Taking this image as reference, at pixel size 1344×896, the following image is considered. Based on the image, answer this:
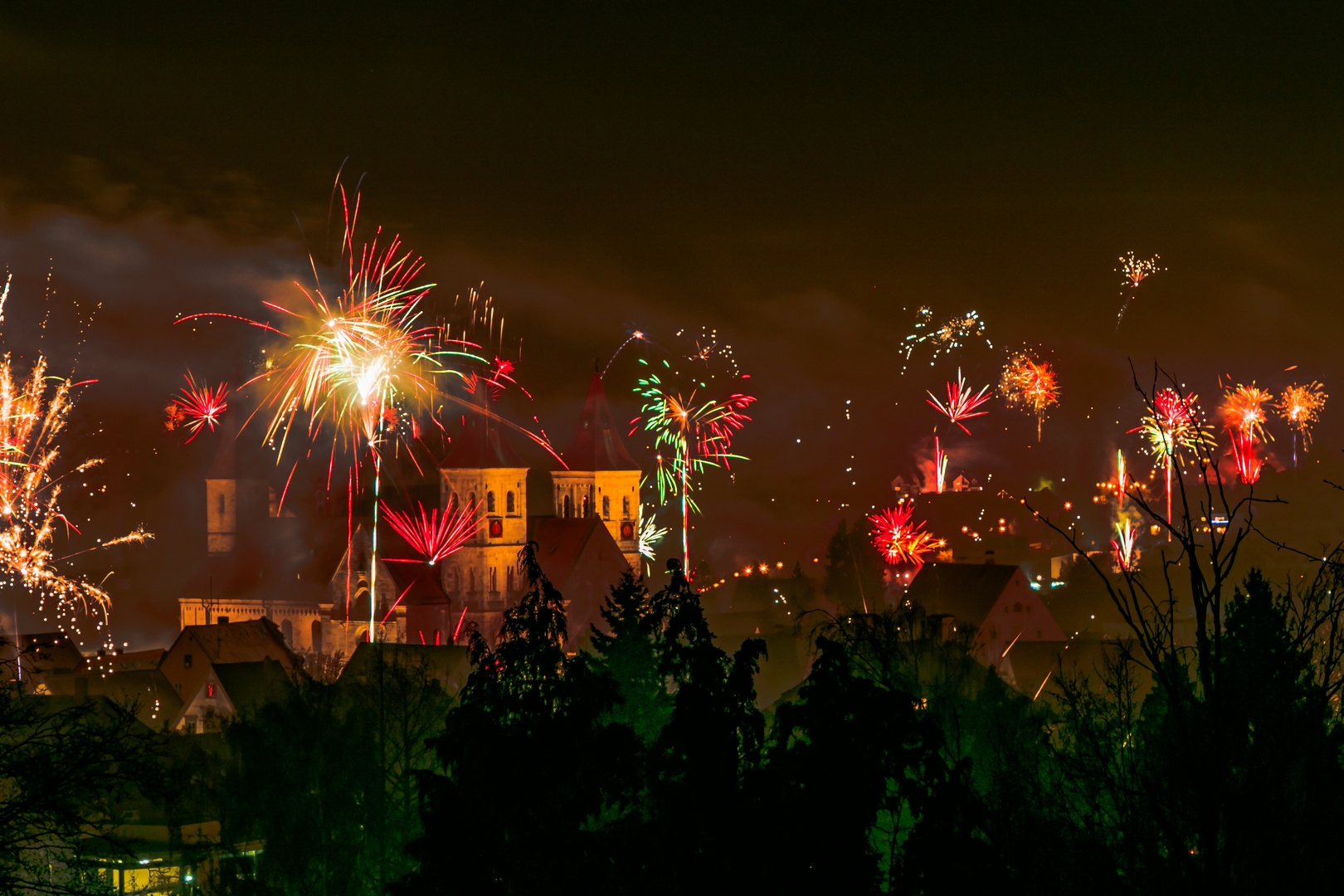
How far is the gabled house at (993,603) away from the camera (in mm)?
59500

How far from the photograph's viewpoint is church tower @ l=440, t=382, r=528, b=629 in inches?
2783

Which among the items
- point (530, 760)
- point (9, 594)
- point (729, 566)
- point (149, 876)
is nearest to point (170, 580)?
point (9, 594)

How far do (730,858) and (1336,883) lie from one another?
4955 mm

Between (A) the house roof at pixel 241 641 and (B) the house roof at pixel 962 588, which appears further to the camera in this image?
(B) the house roof at pixel 962 588

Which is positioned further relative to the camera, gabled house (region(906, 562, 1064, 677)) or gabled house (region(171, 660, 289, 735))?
gabled house (region(906, 562, 1064, 677))

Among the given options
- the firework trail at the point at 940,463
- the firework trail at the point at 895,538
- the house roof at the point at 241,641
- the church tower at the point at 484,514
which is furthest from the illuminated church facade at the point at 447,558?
the firework trail at the point at 940,463

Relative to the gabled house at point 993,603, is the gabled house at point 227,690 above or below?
below

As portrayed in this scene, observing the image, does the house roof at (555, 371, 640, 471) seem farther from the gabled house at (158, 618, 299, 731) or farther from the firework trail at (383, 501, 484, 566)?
the gabled house at (158, 618, 299, 731)

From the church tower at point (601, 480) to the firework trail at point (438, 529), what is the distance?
7.97 m

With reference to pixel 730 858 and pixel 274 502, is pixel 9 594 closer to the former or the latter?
pixel 274 502

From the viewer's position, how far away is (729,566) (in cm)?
11188

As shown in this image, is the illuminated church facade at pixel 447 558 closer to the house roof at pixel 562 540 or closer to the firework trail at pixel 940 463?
the house roof at pixel 562 540

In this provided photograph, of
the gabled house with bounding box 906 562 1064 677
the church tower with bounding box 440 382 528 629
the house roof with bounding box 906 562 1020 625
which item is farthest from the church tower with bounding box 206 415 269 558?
the gabled house with bounding box 906 562 1064 677

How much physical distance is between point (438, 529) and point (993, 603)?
28.9m
